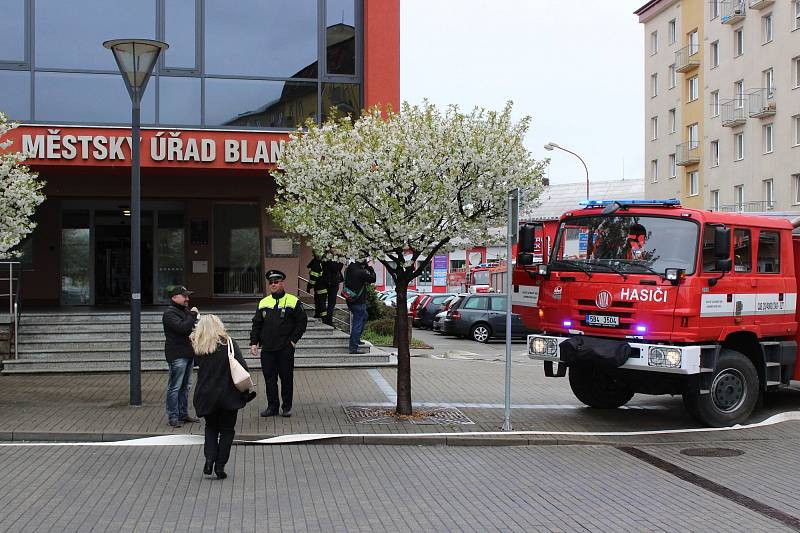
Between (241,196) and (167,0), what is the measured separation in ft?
16.5

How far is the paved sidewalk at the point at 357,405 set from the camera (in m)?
11.1

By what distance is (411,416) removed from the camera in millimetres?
12211

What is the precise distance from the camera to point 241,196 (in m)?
22.9

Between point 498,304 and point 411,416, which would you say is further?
point 498,304

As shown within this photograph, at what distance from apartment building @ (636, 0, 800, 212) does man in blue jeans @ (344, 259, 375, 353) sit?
30.1 meters

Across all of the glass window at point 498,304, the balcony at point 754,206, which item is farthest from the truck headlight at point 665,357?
the balcony at point 754,206

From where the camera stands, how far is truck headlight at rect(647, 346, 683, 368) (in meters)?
10.8

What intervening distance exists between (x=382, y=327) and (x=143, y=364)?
9.10 meters

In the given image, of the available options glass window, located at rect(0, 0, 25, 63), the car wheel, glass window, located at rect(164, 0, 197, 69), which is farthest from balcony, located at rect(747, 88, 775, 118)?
glass window, located at rect(0, 0, 25, 63)

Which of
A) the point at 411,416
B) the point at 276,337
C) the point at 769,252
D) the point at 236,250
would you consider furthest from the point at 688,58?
the point at 276,337

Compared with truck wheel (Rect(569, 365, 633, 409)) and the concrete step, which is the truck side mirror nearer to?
truck wheel (Rect(569, 365, 633, 409))

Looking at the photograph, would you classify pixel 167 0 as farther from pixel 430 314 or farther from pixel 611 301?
pixel 430 314

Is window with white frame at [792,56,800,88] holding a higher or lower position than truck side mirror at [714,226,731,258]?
higher

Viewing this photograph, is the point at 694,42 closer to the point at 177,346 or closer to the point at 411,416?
the point at 411,416
